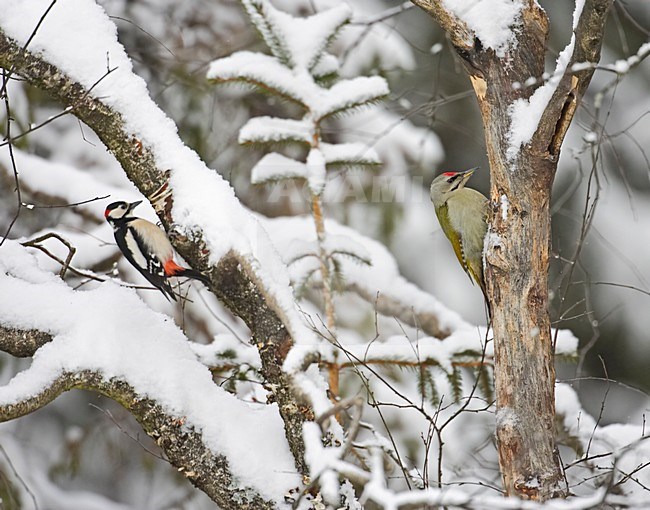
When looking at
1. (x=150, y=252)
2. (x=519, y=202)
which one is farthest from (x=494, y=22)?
(x=150, y=252)

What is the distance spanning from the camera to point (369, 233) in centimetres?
589

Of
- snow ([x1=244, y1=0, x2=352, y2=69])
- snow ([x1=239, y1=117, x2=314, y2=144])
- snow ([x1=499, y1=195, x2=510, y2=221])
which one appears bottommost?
snow ([x1=499, y1=195, x2=510, y2=221])

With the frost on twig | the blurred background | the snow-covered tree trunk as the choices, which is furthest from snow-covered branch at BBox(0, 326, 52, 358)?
the blurred background

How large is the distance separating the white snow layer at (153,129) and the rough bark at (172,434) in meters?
0.46

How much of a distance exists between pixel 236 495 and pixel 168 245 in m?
0.86

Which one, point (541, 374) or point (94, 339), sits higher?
point (541, 374)

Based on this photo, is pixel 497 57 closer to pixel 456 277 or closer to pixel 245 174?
pixel 245 174

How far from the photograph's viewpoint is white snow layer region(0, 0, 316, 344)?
Result: 259 centimetres

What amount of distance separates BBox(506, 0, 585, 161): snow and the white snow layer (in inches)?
32.9

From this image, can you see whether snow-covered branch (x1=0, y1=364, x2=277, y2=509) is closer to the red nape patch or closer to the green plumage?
the red nape patch

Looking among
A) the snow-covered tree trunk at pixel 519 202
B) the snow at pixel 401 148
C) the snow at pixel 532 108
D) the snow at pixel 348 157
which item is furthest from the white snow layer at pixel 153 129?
the snow at pixel 401 148

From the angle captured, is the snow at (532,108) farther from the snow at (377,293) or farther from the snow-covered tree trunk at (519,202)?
the snow at (377,293)

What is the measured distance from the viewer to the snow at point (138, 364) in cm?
247

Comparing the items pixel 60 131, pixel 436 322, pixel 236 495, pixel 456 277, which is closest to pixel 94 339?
pixel 236 495
